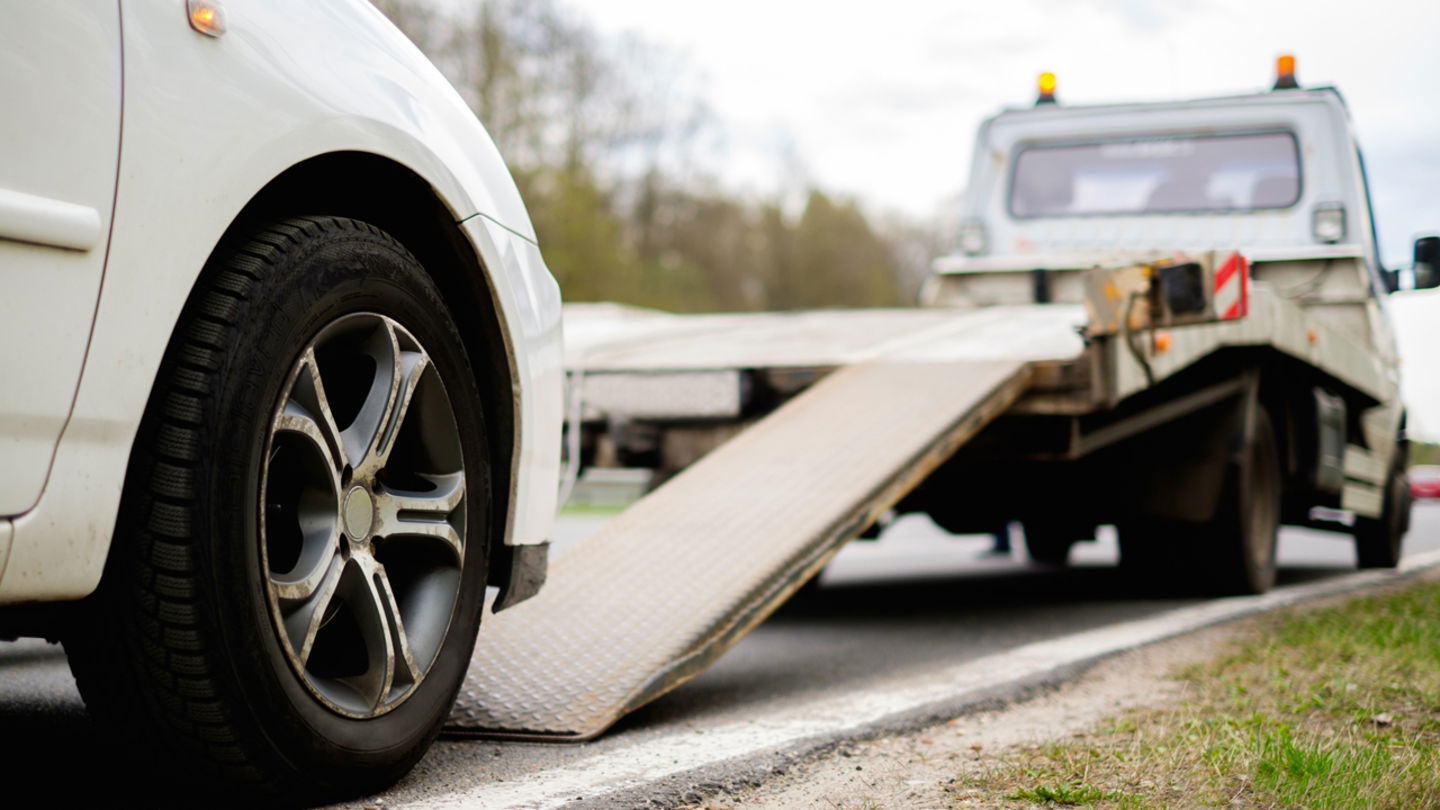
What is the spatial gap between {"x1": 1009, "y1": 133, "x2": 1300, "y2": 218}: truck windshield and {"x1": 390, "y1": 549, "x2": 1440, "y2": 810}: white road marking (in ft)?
9.92

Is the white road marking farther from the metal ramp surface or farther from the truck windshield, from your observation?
the truck windshield

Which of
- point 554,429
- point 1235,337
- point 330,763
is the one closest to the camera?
point 330,763

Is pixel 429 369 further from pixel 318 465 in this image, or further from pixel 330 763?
pixel 330 763

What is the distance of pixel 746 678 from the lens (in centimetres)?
438

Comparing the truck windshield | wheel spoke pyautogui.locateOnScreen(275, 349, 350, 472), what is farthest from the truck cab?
wheel spoke pyautogui.locateOnScreen(275, 349, 350, 472)

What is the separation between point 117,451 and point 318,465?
1.38 feet

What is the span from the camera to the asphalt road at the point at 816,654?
9.08 feet

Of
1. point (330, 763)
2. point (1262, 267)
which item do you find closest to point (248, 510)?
point (330, 763)

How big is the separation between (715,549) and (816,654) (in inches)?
43.8

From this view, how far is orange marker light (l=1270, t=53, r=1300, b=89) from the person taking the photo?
8312mm

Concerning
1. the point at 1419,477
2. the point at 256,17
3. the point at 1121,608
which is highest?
the point at 256,17

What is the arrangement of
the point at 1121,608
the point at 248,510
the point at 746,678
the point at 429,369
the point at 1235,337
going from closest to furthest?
the point at 248,510
the point at 429,369
the point at 746,678
the point at 1235,337
the point at 1121,608

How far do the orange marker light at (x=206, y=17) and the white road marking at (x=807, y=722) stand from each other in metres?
1.27

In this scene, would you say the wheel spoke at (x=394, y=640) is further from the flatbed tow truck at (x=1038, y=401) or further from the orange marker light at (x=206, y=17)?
the orange marker light at (x=206, y=17)
